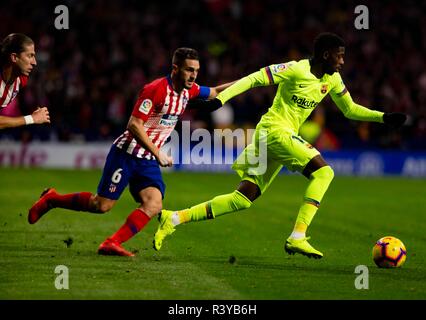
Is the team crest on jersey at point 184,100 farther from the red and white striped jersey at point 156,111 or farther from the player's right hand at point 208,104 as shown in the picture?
the player's right hand at point 208,104

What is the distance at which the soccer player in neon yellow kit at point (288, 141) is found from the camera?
9.66 metres

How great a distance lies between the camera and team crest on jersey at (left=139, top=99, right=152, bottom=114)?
919cm

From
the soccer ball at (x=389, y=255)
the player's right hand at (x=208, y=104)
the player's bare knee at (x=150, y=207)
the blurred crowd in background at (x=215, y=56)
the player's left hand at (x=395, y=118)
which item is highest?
the blurred crowd in background at (x=215, y=56)

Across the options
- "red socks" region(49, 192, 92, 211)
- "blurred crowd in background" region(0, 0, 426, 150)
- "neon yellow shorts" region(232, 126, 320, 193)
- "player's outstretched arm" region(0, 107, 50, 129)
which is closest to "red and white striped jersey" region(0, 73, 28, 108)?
"player's outstretched arm" region(0, 107, 50, 129)

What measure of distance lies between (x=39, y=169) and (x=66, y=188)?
19.0ft

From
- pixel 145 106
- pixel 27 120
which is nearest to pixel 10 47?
pixel 27 120

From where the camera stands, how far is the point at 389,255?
9211 millimetres

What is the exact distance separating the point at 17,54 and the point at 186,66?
175 cm

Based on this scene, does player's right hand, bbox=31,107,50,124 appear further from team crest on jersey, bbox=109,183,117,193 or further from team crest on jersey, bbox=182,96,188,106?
team crest on jersey, bbox=182,96,188,106

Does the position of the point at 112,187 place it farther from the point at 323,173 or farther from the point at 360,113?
the point at 360,113

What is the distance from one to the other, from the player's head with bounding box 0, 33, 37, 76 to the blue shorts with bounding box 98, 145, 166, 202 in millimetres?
1292

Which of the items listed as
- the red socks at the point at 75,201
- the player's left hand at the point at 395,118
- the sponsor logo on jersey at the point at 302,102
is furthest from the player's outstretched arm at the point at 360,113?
the red socks at the point at 75,201
